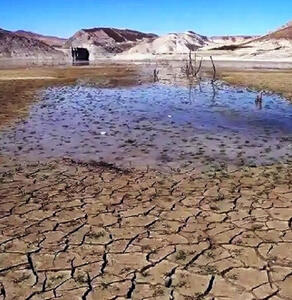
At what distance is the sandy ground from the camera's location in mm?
4168

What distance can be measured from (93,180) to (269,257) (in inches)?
143

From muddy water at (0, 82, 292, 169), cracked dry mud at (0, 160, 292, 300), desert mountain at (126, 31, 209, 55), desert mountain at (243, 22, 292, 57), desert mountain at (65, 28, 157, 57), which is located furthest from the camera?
desert mountain at (65, 28, 157, 57)

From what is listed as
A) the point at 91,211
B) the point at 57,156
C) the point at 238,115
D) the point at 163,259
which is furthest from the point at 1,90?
the point at 163,259

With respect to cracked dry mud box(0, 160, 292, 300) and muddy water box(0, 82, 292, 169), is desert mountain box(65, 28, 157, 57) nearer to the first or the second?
muddy water box(0, 82, 292, 169)

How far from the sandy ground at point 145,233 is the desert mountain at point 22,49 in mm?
123201

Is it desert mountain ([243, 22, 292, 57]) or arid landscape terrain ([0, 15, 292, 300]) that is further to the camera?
desert mountain ([243, 22, 292, 57])

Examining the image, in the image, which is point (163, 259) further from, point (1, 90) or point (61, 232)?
point (1, 90)

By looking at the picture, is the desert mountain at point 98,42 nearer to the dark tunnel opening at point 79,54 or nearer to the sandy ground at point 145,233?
the dark tunnel opening at point 79,54

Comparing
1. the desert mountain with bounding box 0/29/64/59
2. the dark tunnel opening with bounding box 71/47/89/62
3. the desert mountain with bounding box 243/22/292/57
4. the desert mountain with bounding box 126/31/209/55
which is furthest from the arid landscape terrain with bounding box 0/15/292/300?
the desert mountain with bounding box 0/29/64/59

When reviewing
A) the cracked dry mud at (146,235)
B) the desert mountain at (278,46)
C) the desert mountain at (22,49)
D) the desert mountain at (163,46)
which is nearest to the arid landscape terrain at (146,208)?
the cracked dry mud at (146,235)

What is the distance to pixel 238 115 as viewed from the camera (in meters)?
14.5

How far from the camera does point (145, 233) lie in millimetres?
5312

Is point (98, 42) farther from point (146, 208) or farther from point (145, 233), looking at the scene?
point (145, 233)

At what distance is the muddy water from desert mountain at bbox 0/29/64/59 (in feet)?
373
